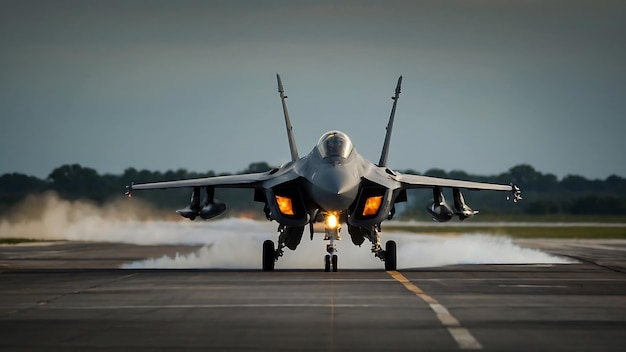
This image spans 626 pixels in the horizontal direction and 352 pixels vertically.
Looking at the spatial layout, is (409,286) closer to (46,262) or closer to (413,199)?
(46,262)

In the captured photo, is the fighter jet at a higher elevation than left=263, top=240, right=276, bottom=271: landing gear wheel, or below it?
Answer: higher

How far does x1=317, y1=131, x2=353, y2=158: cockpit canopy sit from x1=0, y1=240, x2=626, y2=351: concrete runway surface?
8.05ft

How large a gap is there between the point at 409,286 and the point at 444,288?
2.37ft

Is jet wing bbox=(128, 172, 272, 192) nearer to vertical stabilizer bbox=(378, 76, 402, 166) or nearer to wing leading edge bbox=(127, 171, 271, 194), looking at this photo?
wing leading edge bbox=(127, 171, 271, 194)

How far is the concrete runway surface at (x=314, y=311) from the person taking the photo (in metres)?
11.0

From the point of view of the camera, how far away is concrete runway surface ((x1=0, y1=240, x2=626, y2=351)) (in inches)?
432

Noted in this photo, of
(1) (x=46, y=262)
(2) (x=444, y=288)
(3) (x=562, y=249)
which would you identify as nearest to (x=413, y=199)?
(3) (x=562, y=249)

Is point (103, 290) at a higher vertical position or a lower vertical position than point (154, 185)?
lower

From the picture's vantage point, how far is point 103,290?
17.8 m

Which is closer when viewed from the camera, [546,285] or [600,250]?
[546,285]

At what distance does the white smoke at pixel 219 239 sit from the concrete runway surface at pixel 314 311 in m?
8.96

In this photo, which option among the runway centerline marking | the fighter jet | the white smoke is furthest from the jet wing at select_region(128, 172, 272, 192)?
the runway centerline marking

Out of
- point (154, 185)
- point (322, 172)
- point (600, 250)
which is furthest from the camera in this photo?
point (600, 250)

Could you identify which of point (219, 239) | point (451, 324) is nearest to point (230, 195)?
point (219, 239)
